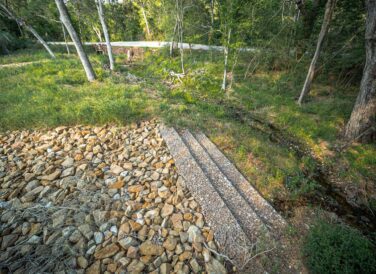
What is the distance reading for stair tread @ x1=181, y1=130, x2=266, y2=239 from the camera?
2.88 m

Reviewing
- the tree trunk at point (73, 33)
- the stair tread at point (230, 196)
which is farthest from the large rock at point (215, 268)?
the tree trunk at point (73, 33)

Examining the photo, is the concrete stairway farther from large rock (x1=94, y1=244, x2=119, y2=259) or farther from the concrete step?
large rock (x1=94, y1=244, x2=119, y2=259)

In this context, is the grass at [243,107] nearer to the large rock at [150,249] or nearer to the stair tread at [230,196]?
the stair tread at [230,196]

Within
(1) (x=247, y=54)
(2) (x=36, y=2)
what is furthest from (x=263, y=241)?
(2) (x=36, y=2)

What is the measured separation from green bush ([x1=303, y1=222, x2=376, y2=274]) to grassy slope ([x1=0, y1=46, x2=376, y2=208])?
1060 millimetres

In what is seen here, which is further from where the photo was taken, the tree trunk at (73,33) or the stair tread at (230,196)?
the tree trunk at (73,33)

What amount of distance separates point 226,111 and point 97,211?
5441mm

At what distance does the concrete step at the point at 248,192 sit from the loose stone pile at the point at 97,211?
992mm

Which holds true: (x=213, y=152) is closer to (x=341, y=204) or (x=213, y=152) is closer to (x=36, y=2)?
(x=341, y=204)

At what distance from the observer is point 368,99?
4.70 metres

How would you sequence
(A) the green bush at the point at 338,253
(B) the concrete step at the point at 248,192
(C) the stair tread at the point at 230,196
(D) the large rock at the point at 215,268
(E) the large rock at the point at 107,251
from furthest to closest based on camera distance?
(B) the concrete step at the point at 248,192
(C) the stair tread at the point at 230,196
(E) the large rock at the point at 107,251
(D) the large rock at the point at 215,268
(A) the green bush at the point at 338,253

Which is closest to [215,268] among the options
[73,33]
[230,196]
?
[230,196]

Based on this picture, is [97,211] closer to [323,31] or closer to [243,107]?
[243,107]

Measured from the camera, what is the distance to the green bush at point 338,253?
2.24m
